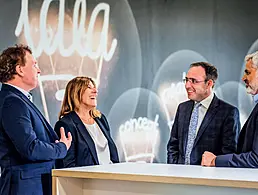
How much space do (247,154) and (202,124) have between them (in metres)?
0.67

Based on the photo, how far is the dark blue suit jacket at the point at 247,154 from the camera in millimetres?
2291

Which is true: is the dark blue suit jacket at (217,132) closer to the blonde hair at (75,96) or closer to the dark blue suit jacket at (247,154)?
the dark blue suit jacket at (247,154)

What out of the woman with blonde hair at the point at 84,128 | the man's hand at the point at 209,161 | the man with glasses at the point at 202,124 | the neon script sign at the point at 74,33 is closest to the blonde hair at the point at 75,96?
the woman with blonde hair at the point at 84,128

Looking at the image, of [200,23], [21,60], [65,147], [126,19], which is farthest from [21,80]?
[200,23]

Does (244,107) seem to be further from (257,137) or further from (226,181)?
(226,181)

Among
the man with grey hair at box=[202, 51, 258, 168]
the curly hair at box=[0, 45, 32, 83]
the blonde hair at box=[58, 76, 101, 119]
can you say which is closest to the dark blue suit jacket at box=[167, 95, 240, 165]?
the man with grey hair at box=[202, 51, 258, 168]

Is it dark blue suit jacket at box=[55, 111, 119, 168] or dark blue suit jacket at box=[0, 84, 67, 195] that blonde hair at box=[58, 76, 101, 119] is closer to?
dark blue suit jacket at box=[55, 111, 119, 168]

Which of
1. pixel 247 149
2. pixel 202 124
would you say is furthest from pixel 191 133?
pixel 247 149

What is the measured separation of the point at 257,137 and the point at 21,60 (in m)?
1.24

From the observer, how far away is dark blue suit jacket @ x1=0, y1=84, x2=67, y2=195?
228 cm

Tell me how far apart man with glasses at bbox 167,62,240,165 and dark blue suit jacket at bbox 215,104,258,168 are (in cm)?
46

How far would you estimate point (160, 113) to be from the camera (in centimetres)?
469

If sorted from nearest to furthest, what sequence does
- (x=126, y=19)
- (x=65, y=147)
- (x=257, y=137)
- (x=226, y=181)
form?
(x=226, y=181) → (x=257, y=137) → (x=65, y=147) → (x=126, y=19)

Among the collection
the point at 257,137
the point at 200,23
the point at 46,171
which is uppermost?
the point at 200,23
